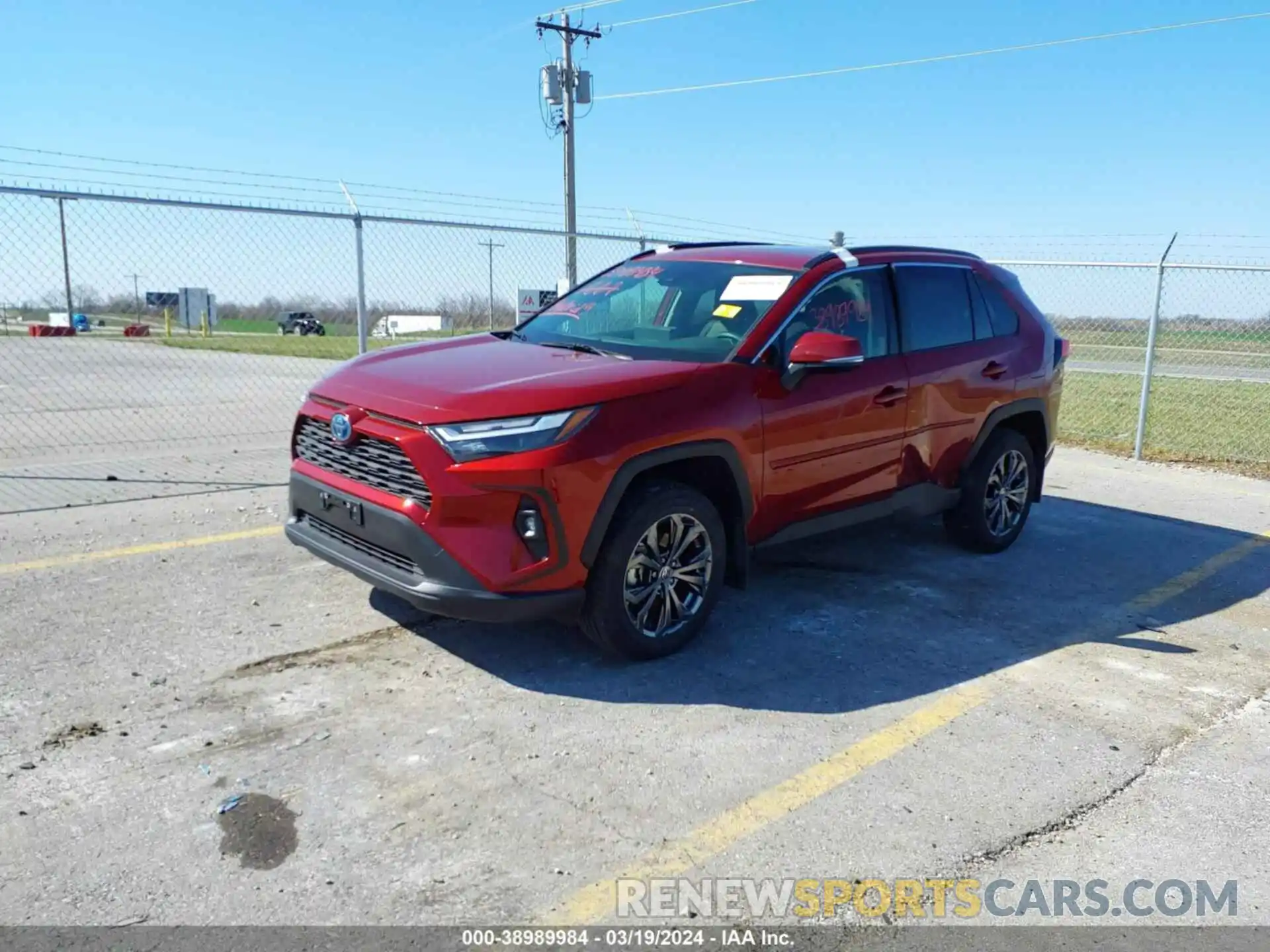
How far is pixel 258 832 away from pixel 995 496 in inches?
195

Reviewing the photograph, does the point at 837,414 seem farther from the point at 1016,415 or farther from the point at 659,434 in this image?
the point at 1016,415

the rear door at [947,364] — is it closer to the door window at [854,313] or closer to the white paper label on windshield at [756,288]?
the door window at [854,313]

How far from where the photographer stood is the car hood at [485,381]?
3859 millimetres

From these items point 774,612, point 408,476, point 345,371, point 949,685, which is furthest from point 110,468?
point 949,685

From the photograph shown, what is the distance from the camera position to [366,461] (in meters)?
4.10

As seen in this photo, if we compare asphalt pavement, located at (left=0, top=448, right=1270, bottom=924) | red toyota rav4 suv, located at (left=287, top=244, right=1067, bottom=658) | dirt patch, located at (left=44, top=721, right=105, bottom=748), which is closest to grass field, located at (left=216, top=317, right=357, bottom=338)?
asphalt pavement, located at (left=0, top=448, right=1270, bottom=924)

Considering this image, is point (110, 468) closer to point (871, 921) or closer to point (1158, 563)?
point (871, 921)

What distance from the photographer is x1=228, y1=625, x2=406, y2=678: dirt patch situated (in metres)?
4.16

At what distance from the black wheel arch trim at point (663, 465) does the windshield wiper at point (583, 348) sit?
1.99ft

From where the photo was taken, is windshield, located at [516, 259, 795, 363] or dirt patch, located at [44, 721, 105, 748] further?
windshield, located at [516, 259, 795, 363]

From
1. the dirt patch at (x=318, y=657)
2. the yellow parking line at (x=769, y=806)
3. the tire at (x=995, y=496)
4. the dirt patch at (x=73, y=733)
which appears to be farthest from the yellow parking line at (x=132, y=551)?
the tire at (x=995, y=496)

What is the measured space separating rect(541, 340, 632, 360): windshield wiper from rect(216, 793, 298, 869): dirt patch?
7.93 ft

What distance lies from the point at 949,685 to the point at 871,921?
1.78m

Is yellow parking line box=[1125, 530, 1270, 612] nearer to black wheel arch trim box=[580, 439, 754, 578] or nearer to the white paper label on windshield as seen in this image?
black wheel arch trim box=[580, 439, 754, 578]
